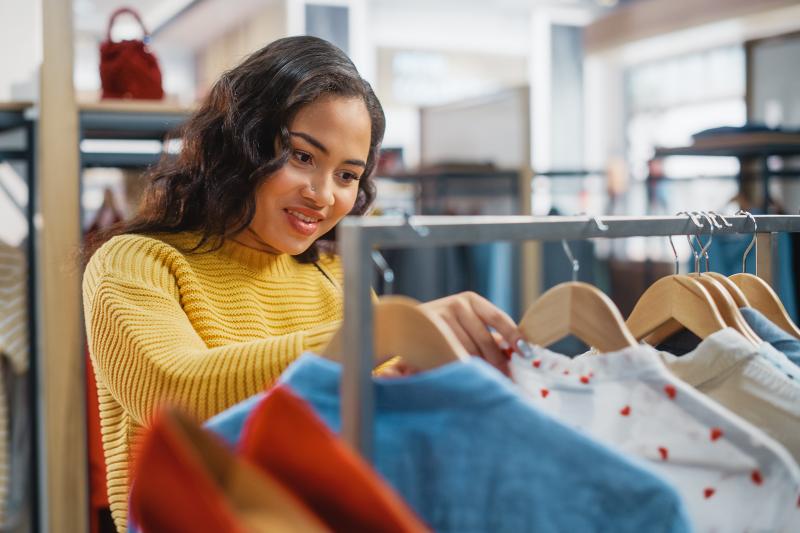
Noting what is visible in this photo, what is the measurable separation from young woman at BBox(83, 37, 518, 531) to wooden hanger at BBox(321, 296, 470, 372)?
0.56 ft

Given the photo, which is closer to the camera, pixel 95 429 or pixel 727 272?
pixel 95 429

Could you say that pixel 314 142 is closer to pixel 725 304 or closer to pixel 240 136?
pixel 240 136

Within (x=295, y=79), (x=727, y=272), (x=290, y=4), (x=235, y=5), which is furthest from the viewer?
(x=235, y=5)

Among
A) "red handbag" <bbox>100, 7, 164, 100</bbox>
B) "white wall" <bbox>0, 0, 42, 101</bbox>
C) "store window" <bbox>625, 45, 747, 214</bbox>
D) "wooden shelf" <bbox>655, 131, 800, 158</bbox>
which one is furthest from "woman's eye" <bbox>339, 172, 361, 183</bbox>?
"store window" <bbox>625, 45, 747, 214</bbox>

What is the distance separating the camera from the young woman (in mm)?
966

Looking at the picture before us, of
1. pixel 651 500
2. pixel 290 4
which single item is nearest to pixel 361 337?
pixel 651 500

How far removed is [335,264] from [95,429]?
897 mm

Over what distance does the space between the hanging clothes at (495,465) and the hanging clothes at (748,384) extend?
19cm

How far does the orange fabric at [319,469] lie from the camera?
59 cm

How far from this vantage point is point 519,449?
2.31 ft

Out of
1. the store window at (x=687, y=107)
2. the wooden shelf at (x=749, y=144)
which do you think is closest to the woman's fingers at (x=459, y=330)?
the wooden shelf at (x=749, y=144)

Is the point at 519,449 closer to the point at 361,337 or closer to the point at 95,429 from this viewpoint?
the point at 361,337

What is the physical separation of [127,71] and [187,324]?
4.79ft

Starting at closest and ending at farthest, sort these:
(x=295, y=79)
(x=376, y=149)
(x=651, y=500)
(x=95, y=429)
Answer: (x=651, y=500) → (x=295, y=79) → (x=376, y=149) → (x=95, y=429)
